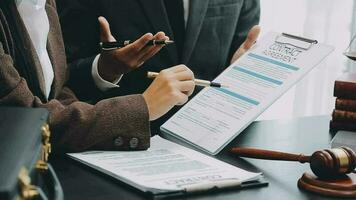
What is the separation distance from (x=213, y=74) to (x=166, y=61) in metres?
0.17

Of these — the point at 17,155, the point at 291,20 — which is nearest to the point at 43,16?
the point at 17,155

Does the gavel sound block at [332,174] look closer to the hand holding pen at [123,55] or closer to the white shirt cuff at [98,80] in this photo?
the hand holding pen at [123,55]

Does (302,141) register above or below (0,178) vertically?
below

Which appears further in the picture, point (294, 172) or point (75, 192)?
point (294, 172)

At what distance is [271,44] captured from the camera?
1450 millimetres

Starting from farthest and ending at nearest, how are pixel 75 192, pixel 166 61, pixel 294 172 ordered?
pixel 166 61 → pixel 294 172 → pixel 75 192

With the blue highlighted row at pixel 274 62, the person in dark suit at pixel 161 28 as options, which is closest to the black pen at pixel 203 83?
the blue highlighted row at pixel 274 62

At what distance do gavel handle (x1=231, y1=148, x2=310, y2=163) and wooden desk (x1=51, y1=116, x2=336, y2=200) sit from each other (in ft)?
0.05

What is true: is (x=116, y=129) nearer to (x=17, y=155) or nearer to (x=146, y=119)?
Answer: (x=146, y=119)

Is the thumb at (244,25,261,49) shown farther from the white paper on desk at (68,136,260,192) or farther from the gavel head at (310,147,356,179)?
the gavel head at (310,147,356,179)

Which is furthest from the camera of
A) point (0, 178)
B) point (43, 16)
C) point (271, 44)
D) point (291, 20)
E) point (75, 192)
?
point (291, 20)

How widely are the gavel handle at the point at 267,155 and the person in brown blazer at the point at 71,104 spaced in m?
0.18

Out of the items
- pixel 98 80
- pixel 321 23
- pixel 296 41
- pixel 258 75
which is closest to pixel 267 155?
pixel 258 75

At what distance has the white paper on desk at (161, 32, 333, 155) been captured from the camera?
1.29 meters
